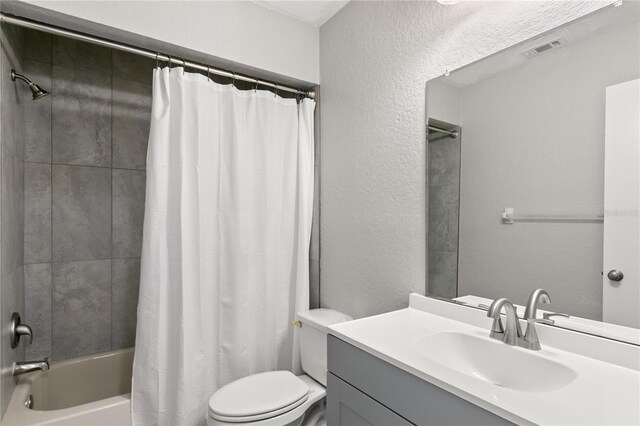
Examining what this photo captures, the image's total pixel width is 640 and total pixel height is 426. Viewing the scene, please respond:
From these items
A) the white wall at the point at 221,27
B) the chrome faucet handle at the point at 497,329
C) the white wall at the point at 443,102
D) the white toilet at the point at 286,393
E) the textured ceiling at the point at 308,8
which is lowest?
the white toilet at the point at 286,393

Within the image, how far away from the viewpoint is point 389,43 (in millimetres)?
1587

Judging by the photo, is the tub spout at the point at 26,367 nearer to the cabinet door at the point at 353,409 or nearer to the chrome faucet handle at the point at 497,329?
the cabinet door at the point at 353,409

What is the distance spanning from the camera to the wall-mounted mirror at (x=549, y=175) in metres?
0.91

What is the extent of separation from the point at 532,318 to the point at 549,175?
0.44 metres

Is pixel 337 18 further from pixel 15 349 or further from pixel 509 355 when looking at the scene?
pixel 15 349

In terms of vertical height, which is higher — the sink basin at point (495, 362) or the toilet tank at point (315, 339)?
the sink basin at point (495, 362)

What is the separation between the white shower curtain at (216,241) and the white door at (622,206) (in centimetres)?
137

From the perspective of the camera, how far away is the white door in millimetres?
877

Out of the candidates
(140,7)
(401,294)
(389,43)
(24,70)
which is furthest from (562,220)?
(24,70)

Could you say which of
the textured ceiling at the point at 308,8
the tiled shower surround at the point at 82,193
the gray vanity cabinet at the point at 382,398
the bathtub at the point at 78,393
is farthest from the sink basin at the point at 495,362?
the tiled shower surround at the point at 82,193

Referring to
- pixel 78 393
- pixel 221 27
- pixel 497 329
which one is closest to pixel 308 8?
pixel 221 27

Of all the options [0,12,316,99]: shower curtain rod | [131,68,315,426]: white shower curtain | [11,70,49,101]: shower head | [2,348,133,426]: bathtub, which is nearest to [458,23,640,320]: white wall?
[131,68,315,426]: white shower curtain

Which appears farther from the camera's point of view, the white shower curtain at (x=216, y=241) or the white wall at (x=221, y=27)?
the white shower curtain at (x=216, y=241)

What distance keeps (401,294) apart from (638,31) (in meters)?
1.16
